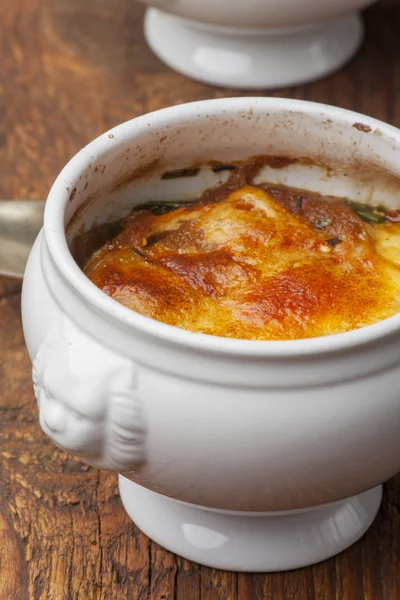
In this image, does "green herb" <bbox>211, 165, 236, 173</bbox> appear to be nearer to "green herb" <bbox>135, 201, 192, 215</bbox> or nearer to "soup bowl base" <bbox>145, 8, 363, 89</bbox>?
"green herb" <bbox>135, 201, 192, 215</bbox>

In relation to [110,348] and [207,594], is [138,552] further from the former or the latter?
[110,348]

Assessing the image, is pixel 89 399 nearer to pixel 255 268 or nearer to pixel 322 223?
pixel 255 268

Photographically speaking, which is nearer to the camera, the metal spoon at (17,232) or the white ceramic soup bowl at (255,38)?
the metal spoon at (17,232)

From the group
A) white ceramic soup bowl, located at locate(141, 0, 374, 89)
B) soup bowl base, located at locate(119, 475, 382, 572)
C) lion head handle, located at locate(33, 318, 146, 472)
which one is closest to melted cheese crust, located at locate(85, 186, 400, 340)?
lion head handle, located at locate(33, 318, 146, 472)

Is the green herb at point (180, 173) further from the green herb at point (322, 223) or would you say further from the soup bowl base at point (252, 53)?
the soup bowl base at point (252, 53)

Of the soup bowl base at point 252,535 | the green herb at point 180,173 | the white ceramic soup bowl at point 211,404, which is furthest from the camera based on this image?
the green herb at point 180,173

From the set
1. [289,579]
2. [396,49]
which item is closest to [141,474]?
[289,579]

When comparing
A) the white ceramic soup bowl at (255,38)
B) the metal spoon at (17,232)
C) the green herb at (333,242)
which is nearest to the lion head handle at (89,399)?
the green herb at (333,242)
